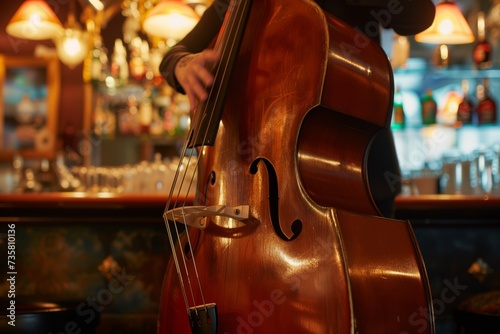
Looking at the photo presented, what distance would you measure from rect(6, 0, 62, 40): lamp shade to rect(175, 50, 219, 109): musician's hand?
2189 mm

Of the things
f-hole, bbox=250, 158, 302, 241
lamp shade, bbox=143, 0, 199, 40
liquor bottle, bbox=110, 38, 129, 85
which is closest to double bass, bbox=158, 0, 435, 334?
f-hole, bbox=250, 158, 302, 241

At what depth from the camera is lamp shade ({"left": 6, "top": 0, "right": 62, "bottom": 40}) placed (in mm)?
3197

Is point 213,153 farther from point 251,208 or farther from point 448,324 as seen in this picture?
point 448,324

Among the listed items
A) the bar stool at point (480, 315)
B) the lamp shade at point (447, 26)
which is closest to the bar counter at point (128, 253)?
the bar stool at point (480, 315)

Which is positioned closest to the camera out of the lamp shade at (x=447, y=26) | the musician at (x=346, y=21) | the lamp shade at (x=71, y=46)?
the musician at (x=346, y=21)

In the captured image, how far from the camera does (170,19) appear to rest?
9.40 feet

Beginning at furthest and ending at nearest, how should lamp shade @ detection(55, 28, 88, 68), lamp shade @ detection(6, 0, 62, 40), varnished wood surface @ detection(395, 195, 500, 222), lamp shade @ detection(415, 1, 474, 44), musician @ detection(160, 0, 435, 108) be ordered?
lamp shade @ detection(55, 28, 88, 68) < lamp shade @ detection(6, 0, 62, 40) < lamp shade @ detection(415, 1, 474, 44) < varnished wood surface @ detection(395, 195, 500, 222) < musician @ detection(160, 0, 435, 108)

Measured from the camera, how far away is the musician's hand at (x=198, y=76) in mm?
1194

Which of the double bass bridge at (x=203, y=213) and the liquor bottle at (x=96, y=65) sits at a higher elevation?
the liquor bottle at (x=96, y=65)

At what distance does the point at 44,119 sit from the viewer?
5094mm

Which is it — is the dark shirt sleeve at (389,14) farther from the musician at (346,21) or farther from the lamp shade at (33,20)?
the lamp shade at (33,20)

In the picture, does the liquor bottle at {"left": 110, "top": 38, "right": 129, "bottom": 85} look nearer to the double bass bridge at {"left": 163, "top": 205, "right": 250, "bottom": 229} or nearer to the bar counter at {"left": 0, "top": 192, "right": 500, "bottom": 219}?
the bar counter at {"left": 0, "top": 192, "right": 500, "bottom": 219}

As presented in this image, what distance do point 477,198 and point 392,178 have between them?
0.63 metres

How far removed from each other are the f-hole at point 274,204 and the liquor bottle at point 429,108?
336cm
